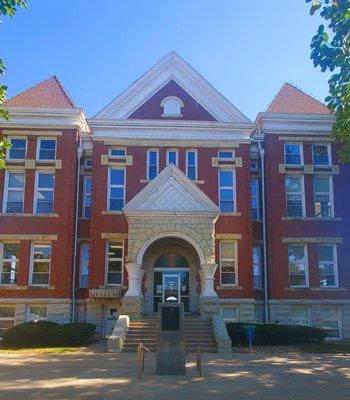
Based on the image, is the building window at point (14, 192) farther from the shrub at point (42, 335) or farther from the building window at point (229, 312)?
the building window at point (229, 312)

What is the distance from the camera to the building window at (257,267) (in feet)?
87.1

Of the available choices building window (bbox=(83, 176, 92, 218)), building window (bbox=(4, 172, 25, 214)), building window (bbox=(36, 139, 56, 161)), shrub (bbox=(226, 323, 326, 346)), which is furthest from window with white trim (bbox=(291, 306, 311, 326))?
building window (bbox=(4, 172, 25, 214))

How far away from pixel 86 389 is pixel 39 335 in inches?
407

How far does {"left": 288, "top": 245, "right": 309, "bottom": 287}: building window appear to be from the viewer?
2625cm

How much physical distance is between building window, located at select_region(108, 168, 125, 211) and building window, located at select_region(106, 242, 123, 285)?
6.33 ft

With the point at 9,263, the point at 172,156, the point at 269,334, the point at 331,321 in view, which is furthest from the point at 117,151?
the point at 331,321

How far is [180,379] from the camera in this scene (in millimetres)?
12500

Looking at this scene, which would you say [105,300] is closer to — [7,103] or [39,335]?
[39,335]

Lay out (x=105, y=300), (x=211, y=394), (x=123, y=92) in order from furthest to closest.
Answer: (x=123, y=92)
(x=105, y=300)
(x=211, y=394)

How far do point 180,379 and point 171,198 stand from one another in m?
12.1

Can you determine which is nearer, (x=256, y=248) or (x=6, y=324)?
(x=6, y=324)

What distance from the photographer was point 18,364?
15.5 metres

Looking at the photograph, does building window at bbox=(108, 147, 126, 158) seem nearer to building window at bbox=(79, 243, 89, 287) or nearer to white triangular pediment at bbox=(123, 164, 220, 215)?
white triangular pediment at bbox=(123, 164, 220, 215)

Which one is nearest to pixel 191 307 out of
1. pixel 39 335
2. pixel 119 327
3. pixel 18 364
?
pixel 119 327
